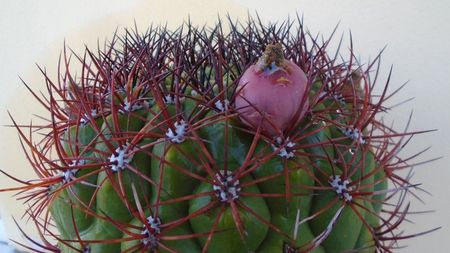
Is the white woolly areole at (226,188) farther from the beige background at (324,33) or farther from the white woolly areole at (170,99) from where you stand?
the beige background at (324,33)

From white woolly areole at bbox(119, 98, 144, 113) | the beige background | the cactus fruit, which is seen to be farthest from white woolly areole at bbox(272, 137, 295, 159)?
the beige background

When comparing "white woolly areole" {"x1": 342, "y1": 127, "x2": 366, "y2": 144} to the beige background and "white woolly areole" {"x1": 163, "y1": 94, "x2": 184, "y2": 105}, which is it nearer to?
"white woolly areole" {"x1": 163, "y1": 94, "x2": 184, "y2": 105}

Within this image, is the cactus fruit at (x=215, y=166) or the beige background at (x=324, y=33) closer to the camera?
the cactus fruit at (x=215, y=166)

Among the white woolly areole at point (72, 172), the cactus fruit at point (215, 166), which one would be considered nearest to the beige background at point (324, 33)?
the cactus fruit at point (215, 166)

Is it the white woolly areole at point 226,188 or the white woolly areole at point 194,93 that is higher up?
the white woolly areole at point 194,93

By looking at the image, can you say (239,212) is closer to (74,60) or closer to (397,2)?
(397,2)

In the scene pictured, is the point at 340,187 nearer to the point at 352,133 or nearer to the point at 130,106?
the point at 352,133
